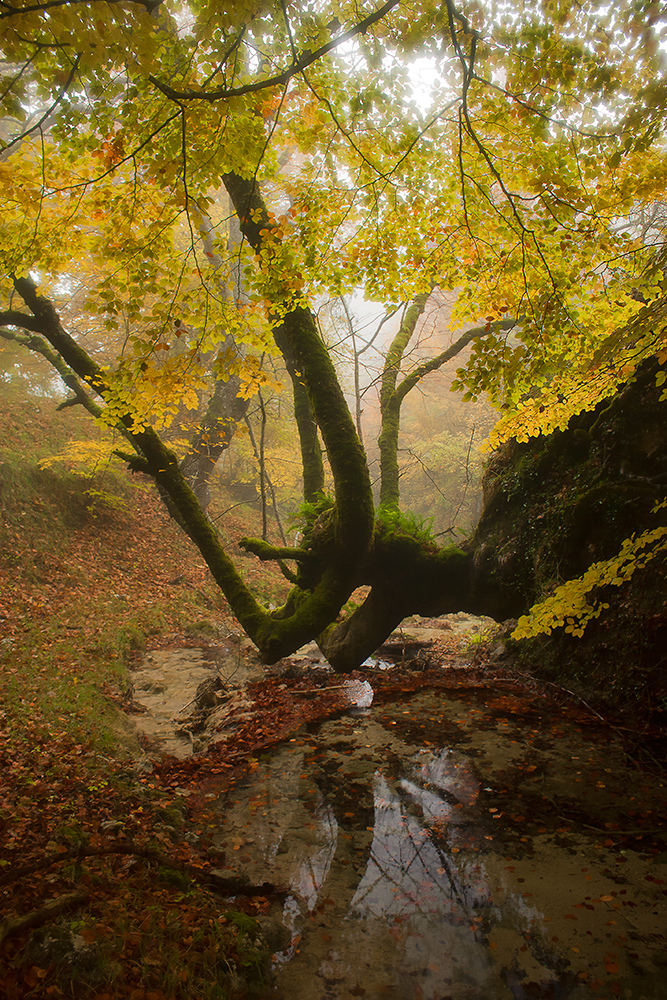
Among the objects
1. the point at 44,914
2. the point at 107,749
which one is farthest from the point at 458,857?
the point at 107,749

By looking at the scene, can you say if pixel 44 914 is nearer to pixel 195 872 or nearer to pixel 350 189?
pixel 195 872

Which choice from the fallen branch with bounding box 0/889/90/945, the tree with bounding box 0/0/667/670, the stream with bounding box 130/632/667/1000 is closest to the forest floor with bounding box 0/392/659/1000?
the fallen branch with bounding box 0/889/90/945

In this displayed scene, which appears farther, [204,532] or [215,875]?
[204,532]

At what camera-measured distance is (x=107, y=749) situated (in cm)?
539

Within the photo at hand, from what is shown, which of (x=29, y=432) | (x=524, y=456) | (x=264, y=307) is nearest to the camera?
(x=264, y=307)

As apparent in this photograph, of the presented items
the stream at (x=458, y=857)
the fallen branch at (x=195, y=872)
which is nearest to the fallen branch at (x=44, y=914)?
the fallen branch at (x=195, y=872)

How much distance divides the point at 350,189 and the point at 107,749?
A: 6.49 m

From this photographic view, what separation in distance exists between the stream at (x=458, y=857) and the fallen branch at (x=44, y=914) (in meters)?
1.20

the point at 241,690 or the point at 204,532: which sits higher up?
the point at 204,532

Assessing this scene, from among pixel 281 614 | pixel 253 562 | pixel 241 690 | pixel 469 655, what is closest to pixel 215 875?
pixel 281 614

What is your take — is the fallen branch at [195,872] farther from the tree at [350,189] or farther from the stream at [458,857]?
the tree at [350,189]

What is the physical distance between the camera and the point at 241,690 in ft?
26.7

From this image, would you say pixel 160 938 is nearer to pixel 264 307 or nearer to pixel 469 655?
pixel 264 307

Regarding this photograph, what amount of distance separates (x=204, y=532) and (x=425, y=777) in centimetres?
397
